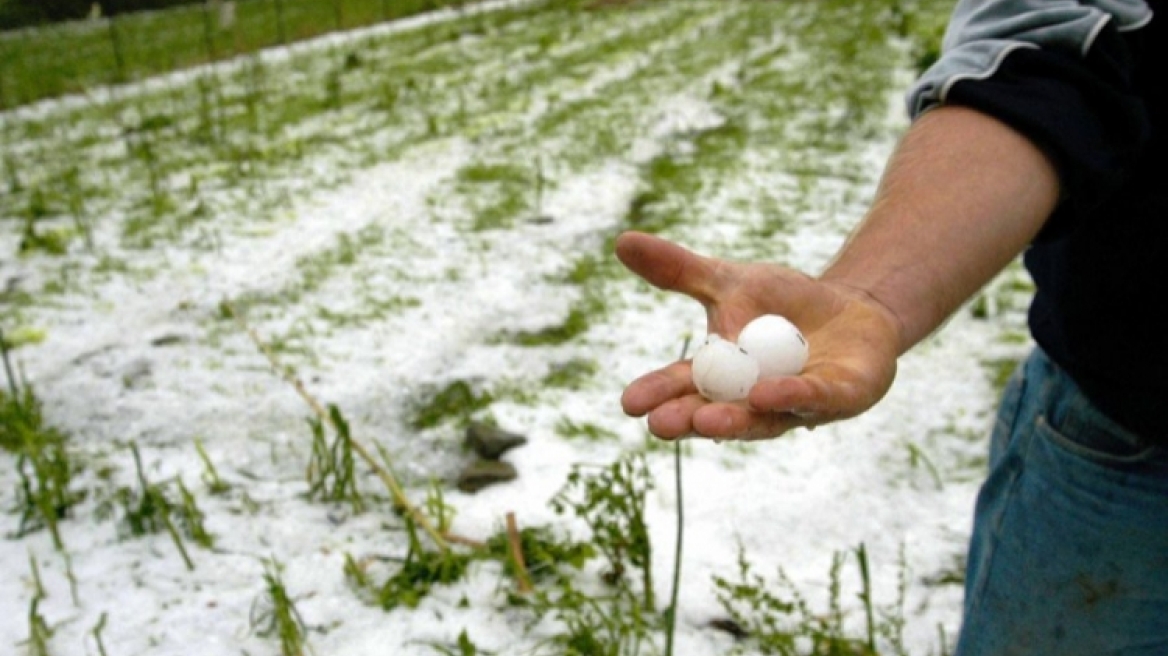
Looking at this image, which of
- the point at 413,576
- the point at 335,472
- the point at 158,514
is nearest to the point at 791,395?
the point at 413,576

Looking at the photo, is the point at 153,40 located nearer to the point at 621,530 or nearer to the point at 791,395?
the point at 621,530

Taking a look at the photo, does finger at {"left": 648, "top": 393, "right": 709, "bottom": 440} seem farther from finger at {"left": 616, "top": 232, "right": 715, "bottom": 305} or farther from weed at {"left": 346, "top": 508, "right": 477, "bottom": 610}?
weed at {"left": 346, "top": 508, "right": 477, "bottom": 610}

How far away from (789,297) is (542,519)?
118 cm

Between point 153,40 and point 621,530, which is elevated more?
point 153,40

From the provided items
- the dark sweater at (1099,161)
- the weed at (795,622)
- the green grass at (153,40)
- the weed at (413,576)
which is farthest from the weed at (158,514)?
the green grass at (153,40)

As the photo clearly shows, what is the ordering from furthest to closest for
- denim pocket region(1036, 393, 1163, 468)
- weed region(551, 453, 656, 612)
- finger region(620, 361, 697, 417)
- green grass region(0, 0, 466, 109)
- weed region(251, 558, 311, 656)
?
green grass region(0, 0, 466, 109)
weed region(551, 453, 656, 612)
weed region(251, 558, 311, 656)
denim pocket region(1036, 393, 1163, 468)
finger region(620, 361, 697, 417)

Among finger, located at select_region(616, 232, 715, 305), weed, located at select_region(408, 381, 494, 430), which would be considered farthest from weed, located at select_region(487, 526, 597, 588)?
finger, located at select_region(616, 232, 715, 305)

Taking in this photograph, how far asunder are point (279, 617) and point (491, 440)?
0.87m

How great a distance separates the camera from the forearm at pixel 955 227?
1.34 metres

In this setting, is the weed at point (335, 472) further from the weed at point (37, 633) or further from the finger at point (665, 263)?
the finger at point (665, 263)

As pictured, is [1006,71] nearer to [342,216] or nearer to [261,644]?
[261,644]

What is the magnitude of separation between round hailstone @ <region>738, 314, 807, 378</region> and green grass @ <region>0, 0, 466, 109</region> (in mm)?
6092

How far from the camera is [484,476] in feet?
8.39

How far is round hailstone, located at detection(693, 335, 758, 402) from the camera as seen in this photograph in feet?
4.59
